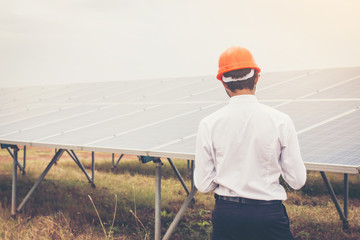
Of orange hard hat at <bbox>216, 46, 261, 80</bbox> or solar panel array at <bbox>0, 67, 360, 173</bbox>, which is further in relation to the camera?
solar panel array at <bbox>0, 67, 360, 173</bbox>

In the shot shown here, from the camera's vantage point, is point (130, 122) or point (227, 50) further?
point (130, 122)

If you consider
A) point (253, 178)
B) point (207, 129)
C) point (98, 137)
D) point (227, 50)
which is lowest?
point (98, 137)

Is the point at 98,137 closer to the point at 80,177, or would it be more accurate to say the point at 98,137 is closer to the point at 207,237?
the point at 207,237

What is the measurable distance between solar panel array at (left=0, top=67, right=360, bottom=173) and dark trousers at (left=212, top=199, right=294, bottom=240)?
142cm

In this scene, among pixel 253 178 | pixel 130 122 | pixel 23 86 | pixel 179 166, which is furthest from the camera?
pixel 23 86

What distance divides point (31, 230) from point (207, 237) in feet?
10.2

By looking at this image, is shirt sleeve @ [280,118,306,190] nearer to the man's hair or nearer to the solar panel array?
the man's hair

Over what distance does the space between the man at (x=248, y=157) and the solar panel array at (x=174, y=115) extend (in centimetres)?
143

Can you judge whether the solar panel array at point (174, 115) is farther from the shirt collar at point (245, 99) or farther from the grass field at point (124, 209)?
the shirt collar at point (245, 99)

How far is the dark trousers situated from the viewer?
248 centimetres

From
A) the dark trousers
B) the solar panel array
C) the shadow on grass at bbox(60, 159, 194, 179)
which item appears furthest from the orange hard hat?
the shadow on grass at bbox(60, 159, 194, 179)

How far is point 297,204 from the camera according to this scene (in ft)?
31.0

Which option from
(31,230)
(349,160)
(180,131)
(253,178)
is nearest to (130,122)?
(180,131)

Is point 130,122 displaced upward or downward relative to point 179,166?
upward
